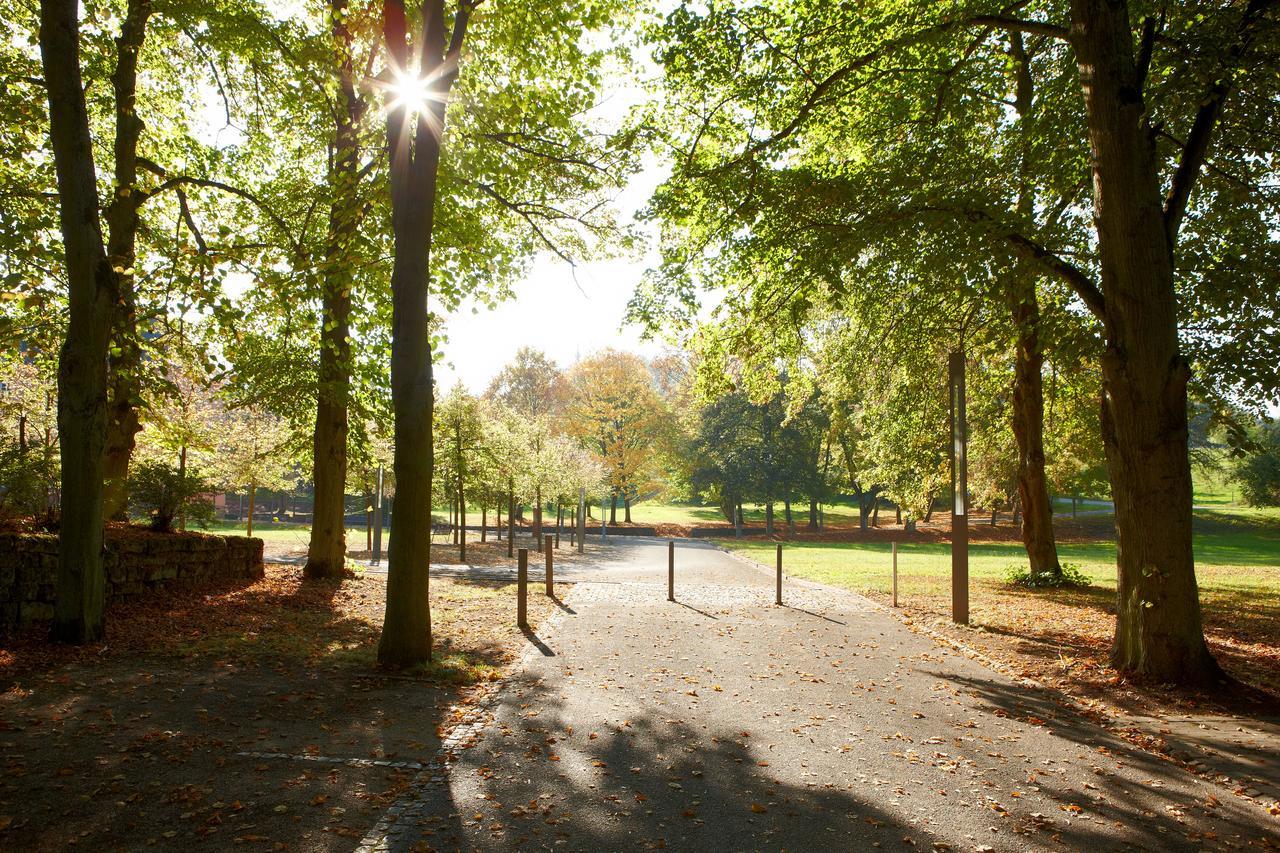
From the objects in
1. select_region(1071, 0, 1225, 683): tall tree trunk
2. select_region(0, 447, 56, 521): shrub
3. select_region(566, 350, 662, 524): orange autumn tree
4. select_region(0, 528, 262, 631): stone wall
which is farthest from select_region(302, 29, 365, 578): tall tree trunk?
select_region(566, 350, 662, 524): orange autumn tree

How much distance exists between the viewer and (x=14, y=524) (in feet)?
27.9

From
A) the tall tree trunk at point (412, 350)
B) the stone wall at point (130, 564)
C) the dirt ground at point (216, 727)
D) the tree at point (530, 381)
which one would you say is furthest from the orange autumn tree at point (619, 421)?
the tall tree trunk at point (412, 350)

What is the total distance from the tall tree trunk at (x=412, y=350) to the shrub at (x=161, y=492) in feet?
17.7

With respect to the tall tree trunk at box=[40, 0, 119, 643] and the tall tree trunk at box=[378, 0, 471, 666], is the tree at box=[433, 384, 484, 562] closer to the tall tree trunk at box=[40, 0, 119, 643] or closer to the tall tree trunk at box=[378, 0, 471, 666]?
the tall tree trunk at box=[40, 0, 119, 643]

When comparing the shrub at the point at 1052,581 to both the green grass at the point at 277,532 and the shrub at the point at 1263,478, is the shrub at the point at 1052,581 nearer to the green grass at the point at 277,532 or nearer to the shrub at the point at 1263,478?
the green grass at the point at 277,532

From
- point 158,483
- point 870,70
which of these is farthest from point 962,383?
point 158,483

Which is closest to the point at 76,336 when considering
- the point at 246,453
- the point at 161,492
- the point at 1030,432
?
the point at 161,492

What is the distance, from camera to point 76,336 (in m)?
7.42

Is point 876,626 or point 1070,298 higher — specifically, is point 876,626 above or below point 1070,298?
below

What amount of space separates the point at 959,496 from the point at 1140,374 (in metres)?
4.12

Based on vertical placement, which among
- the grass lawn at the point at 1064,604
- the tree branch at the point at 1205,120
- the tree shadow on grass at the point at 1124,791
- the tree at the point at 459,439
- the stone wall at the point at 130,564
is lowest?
the grass lawn at the point at 1064,604

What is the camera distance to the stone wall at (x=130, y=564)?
25.2 ft

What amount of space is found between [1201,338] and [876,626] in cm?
597

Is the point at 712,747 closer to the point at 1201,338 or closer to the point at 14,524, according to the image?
the point at 14,524
